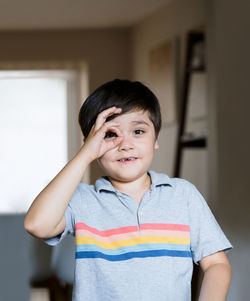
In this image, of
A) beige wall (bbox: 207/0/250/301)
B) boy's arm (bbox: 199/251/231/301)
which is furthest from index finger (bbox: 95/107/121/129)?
beige wall (bbox: 207/0/250/301)

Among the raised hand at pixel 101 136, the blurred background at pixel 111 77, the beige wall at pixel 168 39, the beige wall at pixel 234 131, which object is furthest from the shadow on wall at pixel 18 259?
the beige wall at pixel 168 39

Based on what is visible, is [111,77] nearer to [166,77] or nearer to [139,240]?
[166,77]

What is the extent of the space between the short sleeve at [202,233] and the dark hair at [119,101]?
206 mm

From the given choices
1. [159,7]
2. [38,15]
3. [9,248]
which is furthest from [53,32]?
[9,248]

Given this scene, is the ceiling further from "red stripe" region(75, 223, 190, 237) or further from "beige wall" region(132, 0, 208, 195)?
"red stripe" region(75, 223, 190, 237)

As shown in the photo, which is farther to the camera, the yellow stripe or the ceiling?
the ceiling

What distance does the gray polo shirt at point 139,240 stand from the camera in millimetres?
1100

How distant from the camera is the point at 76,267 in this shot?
113cm

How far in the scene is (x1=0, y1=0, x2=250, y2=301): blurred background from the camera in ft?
10.3

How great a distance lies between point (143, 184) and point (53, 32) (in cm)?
640

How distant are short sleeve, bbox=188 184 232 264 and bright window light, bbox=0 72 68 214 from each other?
6.28 meters

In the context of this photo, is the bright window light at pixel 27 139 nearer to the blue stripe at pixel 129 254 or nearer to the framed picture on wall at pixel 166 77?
the framed picture on wall at pixel 166 77

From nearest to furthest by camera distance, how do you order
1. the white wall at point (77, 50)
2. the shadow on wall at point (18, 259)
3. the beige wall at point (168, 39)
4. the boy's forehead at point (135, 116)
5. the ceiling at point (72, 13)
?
the boy's forehead at point (135, 116)
the shadow on wall at point (18, 259)
the beige wall at point (168, 39)
the ceiling at point (72, 13)
the white wall at point (77, 50)

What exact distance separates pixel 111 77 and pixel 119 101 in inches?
Answer: 247
